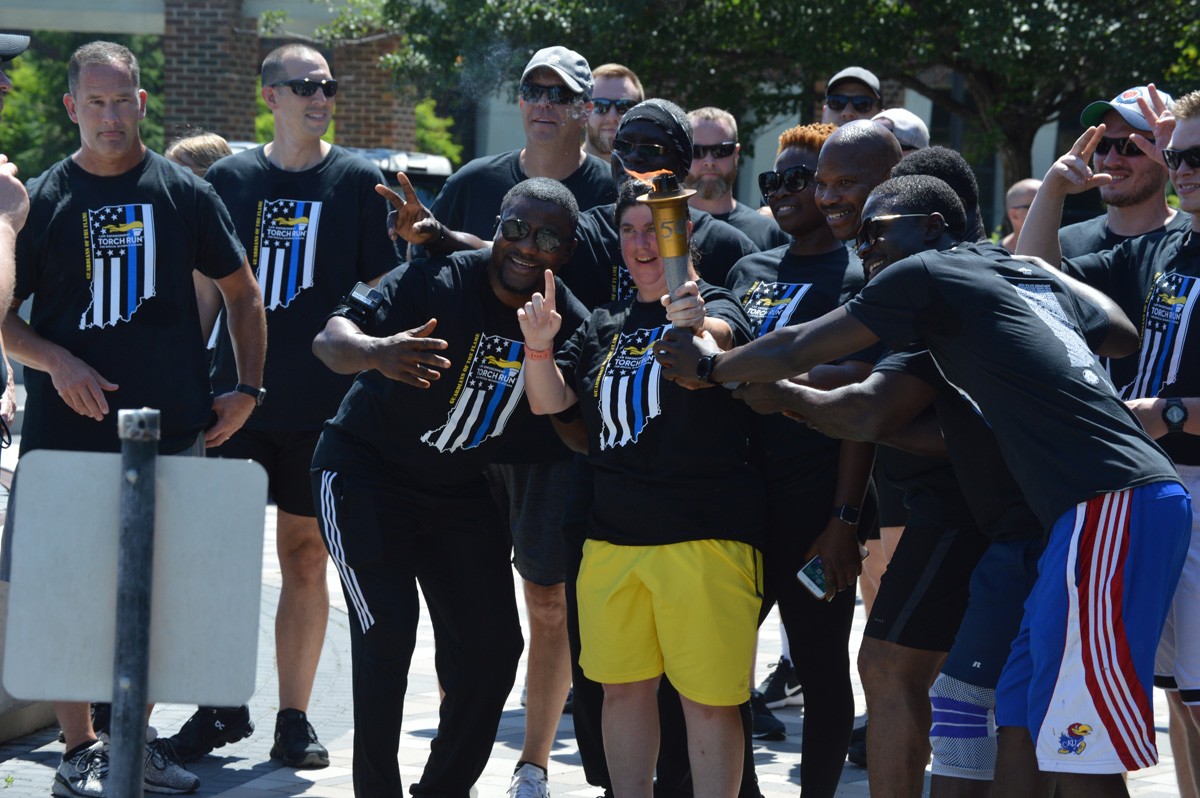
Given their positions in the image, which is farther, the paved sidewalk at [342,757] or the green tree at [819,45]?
the green tree at [819,45]

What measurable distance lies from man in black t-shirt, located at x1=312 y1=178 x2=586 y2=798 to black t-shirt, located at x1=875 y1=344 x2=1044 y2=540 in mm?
1163

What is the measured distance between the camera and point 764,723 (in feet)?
18.0

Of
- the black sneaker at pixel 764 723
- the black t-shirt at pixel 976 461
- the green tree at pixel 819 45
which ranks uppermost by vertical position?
the green tree at pixel 819 45

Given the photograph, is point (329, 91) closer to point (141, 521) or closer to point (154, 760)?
point (154, 760)

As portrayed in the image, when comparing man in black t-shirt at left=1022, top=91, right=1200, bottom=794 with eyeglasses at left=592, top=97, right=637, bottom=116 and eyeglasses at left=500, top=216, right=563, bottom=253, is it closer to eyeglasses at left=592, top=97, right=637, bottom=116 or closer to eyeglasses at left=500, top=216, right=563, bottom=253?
eyeglasses at left=500, top=216, right=563, bottom=253

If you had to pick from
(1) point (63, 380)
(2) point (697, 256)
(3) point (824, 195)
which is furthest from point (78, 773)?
(3) point (824, 195)

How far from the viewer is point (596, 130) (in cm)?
604

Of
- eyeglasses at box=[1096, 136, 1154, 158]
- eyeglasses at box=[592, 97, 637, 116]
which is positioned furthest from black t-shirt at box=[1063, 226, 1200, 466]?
eyeglasses at box=[592, 97, 637, 116]

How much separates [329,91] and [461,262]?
5.39 feet

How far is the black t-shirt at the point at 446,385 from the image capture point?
13.8ft

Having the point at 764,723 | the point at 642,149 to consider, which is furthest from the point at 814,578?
the point at 764,723

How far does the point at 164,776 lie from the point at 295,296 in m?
1.84

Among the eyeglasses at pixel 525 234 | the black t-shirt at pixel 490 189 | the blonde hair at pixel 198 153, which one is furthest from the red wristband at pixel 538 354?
the blonde hair at pixel 198 153

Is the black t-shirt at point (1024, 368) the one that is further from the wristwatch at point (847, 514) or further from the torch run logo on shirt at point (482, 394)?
the torch run logo on shirt at point (482, 394)
